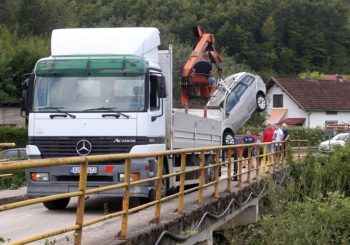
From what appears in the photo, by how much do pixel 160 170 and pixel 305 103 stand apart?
6065 centimetres

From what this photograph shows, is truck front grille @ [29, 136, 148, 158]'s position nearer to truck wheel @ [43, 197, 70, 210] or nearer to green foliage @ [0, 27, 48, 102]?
truck wheel @ [43, 197, 70, 210]

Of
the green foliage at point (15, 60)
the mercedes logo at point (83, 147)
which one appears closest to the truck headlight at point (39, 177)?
the mercedes logo at point (83, 147)

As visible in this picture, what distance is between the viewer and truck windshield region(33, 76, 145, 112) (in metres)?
11.0

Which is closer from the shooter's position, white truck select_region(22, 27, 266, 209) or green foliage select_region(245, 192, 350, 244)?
white truck select_region(22, 27, 266, 209)

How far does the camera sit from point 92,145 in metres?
10.8

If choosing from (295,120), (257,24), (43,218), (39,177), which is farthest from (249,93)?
(257,24)

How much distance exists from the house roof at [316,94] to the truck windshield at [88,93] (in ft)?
187

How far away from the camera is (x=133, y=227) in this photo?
289 inches

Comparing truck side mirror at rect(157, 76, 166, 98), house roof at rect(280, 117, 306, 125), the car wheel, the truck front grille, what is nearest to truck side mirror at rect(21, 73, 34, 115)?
the truck front grille

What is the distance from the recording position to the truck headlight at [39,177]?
10.7 meters

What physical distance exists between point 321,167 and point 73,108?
491 inches

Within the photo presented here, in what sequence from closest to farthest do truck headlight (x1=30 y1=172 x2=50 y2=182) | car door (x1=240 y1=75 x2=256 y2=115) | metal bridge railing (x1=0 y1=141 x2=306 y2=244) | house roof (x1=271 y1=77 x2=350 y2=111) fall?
metal bridge railing (x1=0 y1=141 x2=306 y2=244)
truck headlight (x1=30 y1=172 x2=50 y2=182)
car door (x1=240 y1=75 x2=256 y2=115)
house roof (x1=271 y1=77 x2=350 y2=111)

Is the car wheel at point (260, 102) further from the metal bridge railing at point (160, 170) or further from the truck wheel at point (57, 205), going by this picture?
the truck wheel at point (57, 205)

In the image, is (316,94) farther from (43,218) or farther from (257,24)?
(43,218)
